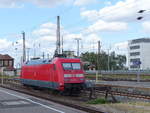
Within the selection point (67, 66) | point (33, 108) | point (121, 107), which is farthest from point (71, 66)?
point (121, 107)

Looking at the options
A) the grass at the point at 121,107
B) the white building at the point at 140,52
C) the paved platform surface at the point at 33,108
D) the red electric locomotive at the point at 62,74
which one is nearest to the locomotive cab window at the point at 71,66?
the red electric locomotive at the point at 62,74

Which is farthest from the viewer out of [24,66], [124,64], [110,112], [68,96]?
[124,64]

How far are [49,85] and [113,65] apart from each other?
5097 inches

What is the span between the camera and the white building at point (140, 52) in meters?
145

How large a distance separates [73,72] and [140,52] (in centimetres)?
12561

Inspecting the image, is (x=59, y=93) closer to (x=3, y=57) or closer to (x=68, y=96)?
(x=68, y=96)

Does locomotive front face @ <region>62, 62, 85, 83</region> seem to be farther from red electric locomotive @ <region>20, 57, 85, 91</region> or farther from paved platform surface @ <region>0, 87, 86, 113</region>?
paved platform surface @ <region>0, 87, 86, 113</region>

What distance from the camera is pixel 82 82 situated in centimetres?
2414

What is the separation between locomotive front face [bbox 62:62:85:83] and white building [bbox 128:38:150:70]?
118 metres

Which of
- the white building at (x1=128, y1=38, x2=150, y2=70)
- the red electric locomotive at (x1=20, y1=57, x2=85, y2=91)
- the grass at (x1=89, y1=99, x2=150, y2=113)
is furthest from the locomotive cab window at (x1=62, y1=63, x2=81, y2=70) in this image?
the white building at (x1=128, y1=38, x2=150, y2=70)

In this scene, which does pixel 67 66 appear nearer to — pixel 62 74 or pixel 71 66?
pixel 71 66

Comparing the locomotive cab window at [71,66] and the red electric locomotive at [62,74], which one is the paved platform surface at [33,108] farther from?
the locomotive cab window at [71,66]

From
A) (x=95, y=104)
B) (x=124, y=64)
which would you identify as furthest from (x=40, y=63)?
(x=124, y=64)

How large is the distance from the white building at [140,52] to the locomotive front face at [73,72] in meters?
118
